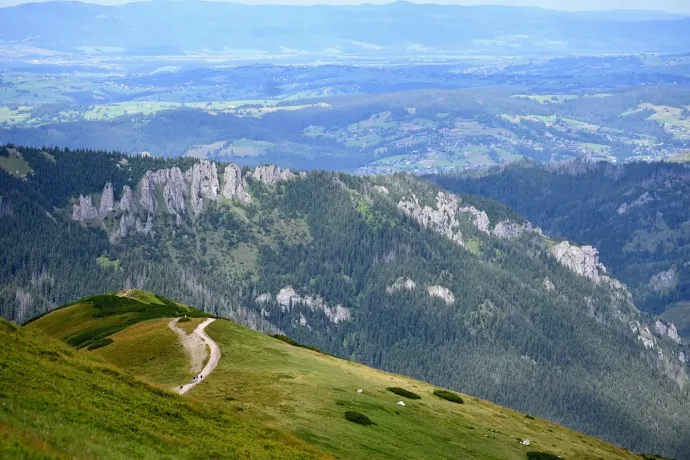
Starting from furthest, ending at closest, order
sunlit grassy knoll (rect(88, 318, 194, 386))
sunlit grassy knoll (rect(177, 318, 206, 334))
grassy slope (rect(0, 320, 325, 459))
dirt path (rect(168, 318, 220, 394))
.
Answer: sunlit grassy knoll (rect(177, 318, 206, 334))
sunlit grassy knoll (rect(88, 318, 194, 386))
dirt path (rect(168, 318, 220, 394))
grassy slope (rect(0, 320, 325, 459))

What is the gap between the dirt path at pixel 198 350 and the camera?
93762 millimetres

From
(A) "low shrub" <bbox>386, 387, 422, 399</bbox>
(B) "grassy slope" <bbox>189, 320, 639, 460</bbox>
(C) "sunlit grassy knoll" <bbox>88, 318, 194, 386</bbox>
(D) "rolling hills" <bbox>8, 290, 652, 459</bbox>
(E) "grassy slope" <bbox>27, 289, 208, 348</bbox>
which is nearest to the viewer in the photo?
(D) "rolling hills" <bbox>8, 290, 652, 459</bbox>

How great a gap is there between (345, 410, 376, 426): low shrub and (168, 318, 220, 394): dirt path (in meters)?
15.5

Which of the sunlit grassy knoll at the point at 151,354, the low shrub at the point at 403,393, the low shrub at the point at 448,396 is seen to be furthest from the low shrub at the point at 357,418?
the low shrub at the point at 448,396

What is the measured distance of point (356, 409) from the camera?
91.2m

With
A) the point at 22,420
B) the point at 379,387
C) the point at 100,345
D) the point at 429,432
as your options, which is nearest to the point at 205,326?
the point at 100,345

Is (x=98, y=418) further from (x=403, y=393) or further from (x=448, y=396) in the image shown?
(x=448, y=396)

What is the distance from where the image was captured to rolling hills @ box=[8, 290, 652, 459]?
54.0 m

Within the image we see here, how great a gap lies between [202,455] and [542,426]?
7682 centimetres

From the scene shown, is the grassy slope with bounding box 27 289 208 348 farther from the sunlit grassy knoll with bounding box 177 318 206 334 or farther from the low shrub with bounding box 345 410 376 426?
the low shrub with bounding box 345 410 376 426

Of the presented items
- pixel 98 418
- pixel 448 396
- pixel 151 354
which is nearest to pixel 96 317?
pixel 151 354

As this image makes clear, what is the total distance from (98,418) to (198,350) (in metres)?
50.1

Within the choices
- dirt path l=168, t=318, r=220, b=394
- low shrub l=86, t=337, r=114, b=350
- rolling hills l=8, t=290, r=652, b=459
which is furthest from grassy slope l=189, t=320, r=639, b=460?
low shrub l=86, t=337, r=114, b=350

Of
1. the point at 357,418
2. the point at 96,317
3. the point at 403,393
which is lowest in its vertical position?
the point at 96,317
